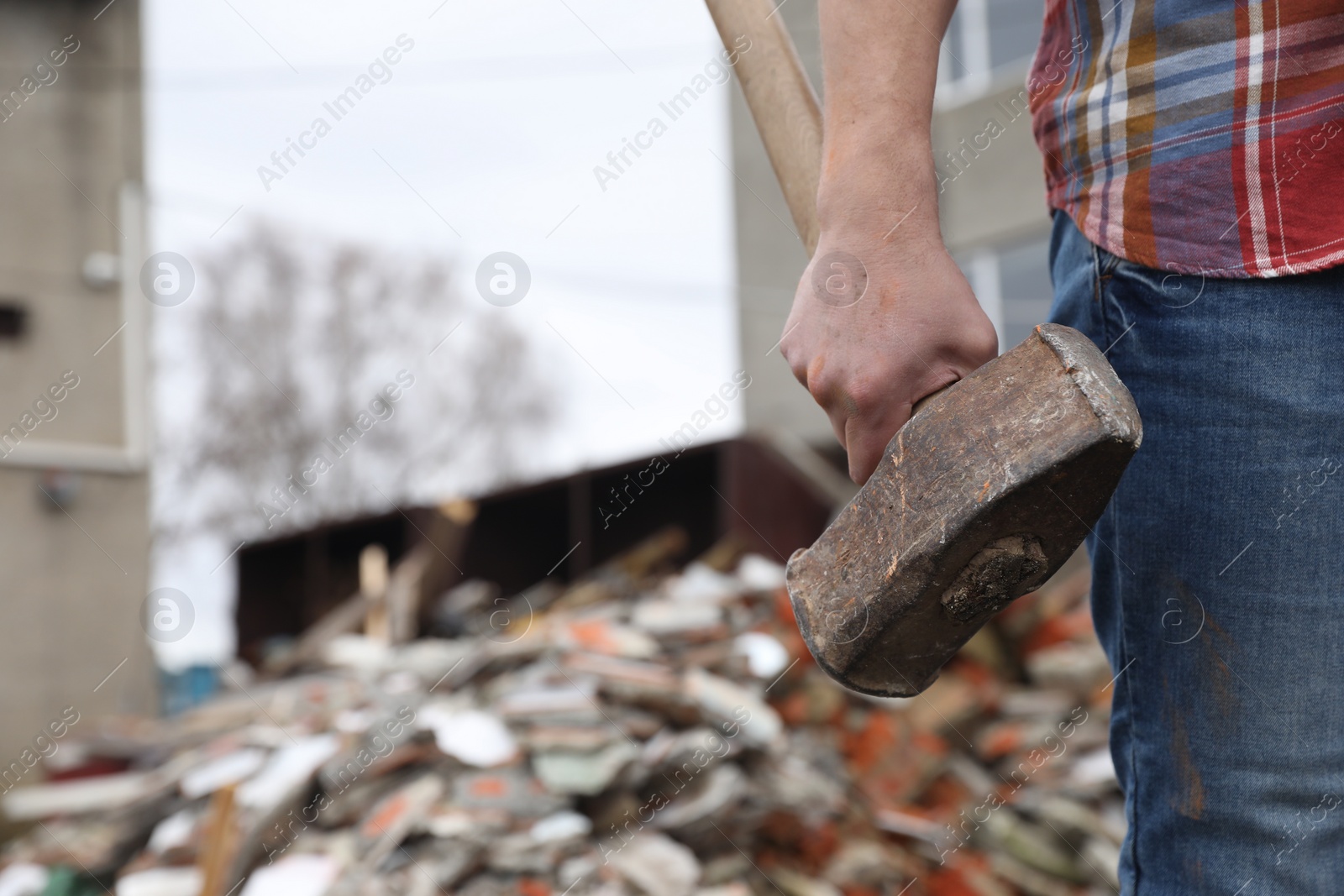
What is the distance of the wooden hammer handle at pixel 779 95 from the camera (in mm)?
1268

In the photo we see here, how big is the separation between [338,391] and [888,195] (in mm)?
22269

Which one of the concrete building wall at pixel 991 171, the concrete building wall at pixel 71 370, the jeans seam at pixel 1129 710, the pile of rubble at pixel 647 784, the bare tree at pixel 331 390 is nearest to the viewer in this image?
the jeans seam at pixel 1129 710

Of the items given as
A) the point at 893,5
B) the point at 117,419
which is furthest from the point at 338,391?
the point at 893,5

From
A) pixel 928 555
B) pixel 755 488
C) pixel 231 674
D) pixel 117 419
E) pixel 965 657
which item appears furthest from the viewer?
pixel 117 419

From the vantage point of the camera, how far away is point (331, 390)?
72.5 feet

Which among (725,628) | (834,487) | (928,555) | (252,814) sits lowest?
(834,487)

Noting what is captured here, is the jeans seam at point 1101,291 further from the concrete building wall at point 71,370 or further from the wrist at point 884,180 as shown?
the concrete building wall at point 71,370

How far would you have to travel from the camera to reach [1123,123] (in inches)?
41.6

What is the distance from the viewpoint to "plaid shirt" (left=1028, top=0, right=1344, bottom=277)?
966mm

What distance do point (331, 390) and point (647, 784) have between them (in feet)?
64.9

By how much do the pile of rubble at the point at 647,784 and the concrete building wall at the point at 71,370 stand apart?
3656 millimetres

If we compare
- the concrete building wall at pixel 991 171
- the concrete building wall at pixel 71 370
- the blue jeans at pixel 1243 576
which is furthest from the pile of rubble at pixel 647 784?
the concrete building wall at pixel 991 171

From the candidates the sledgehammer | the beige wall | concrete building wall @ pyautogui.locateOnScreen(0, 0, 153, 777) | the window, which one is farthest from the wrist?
the beige wall

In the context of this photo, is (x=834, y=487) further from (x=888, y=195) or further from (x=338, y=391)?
(x=338, y=391)
